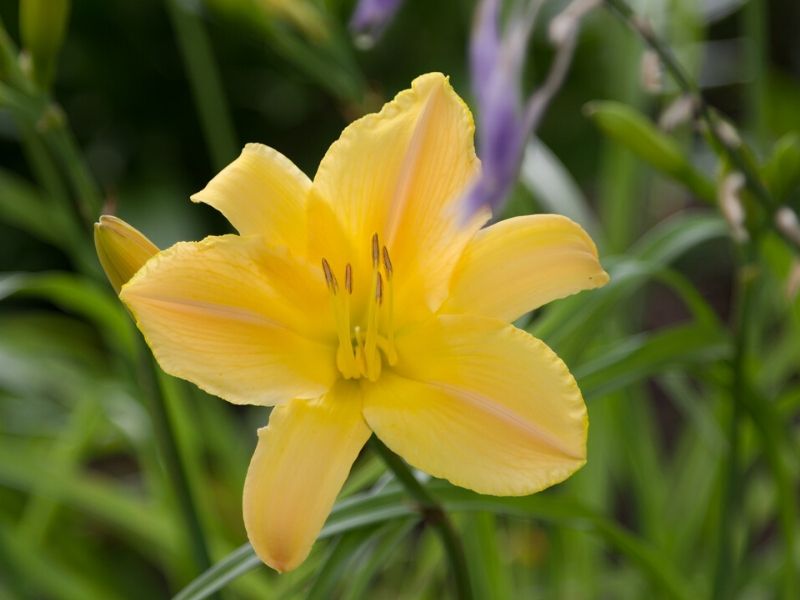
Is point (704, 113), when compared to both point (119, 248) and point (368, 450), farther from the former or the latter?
point (368, 450)

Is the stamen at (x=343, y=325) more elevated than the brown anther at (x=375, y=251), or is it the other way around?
the brown anther at (x=375, y=251)

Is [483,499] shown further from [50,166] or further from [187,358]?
[50,166]

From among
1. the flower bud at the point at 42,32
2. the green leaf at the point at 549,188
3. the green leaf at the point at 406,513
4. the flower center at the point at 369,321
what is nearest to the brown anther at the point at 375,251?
the flower center at the point at 369,321

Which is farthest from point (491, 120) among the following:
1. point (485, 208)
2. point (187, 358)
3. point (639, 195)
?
point (639, 195)

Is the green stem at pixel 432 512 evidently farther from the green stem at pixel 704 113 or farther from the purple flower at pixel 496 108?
the green stem at pixel 704 113

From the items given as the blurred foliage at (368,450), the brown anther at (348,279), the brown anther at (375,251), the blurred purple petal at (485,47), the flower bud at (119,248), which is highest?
the blurred purple petal at (485,47)

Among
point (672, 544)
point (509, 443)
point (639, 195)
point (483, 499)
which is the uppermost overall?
point (509, 443)
